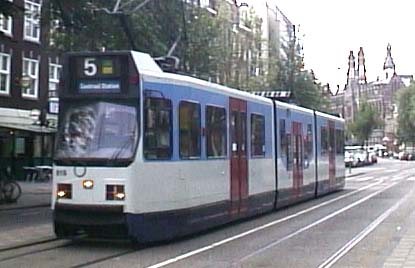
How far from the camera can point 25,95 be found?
43.8 metres

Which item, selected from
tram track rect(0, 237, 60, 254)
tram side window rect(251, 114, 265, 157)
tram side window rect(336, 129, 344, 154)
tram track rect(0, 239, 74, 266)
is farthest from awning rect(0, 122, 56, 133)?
tram track rect(0, 239, 74, 266)

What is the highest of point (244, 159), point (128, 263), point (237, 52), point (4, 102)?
point (237, 52)

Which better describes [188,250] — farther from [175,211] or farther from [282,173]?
[282,173]

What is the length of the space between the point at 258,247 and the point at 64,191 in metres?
3.69

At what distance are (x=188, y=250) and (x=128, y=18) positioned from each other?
14.1 m

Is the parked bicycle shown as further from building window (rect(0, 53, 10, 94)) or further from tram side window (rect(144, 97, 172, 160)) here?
building window (rect(0, 53, 10, 94))

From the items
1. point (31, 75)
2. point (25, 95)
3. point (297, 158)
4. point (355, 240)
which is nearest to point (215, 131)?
point (355, 240)

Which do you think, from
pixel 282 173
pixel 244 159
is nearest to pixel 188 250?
pixel 244 159

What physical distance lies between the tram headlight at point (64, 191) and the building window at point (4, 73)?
28039 millimetres

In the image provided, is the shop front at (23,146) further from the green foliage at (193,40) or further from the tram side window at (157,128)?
the tram side window at (157,128)

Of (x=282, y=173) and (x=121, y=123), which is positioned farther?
(x=282, y=173)

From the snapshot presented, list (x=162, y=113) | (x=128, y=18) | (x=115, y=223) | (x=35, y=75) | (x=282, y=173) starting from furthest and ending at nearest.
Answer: (x=35, y=75), (x=128, y=18), (x=282, y=173), (x=162, y=113), (x=115, y=223)

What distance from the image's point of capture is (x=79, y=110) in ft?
49.2

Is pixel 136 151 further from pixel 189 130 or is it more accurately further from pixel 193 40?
pixel 193 40
